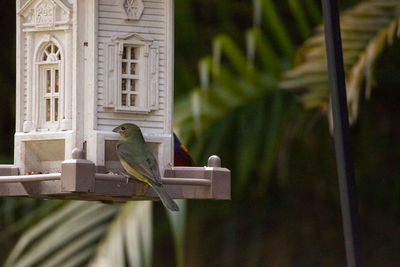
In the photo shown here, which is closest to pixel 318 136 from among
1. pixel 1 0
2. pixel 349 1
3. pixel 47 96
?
pixel 349 1

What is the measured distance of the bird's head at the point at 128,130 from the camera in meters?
3.58

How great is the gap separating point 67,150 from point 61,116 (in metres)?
0.15

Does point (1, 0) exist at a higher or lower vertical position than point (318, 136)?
higher

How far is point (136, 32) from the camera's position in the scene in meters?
3.86

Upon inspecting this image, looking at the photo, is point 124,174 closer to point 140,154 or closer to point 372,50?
point 140,154

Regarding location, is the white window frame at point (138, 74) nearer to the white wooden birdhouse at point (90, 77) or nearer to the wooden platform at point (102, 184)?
the white wooden birdhouse at point (90, 77)

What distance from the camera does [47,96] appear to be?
3834mm

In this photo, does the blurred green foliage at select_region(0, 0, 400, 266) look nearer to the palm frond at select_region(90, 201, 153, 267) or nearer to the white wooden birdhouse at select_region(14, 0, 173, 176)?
the palm frond at select_region(90, 201, 153, 267)

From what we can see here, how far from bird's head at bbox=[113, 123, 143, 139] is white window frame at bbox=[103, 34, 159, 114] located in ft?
0.53

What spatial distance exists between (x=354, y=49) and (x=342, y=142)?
129 inches

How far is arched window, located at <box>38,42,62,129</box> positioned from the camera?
12.5ft

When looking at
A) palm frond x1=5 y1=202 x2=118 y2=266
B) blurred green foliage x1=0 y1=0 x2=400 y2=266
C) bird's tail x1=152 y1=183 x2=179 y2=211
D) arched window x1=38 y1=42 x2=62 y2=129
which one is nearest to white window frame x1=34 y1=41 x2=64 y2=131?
arched window x1=38 y1=42 x2=62 y2=129

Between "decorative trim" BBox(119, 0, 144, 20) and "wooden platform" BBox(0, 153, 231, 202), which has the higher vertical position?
"decorative trim" BBox(119, 0, 144, 20)

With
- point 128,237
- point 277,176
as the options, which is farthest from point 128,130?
point 277,176
